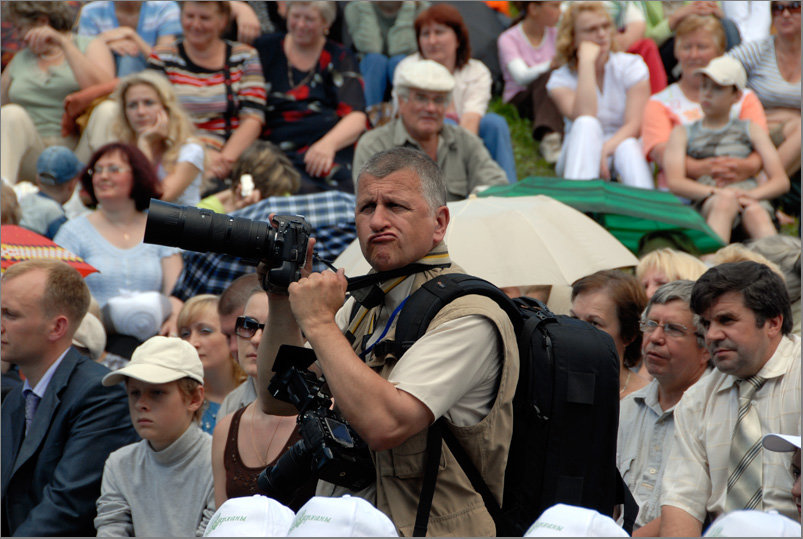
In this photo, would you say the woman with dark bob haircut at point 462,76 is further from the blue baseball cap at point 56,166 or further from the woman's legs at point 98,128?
the blue baseball cap at point 56,166

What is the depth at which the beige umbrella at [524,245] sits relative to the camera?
577 cm

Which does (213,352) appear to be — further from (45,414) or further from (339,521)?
(339,521)

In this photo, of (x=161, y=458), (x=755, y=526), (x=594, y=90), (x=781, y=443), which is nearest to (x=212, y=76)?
(x=594, y=90)

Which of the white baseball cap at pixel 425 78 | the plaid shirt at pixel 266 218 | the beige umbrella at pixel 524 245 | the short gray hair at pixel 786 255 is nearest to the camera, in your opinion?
the beige umbrella at pixel 524 245

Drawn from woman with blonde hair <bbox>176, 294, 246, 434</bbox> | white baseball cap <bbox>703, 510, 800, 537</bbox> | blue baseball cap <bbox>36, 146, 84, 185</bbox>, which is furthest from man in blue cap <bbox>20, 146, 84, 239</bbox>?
white baseball cap <bbox>703, 510, 800, 537</bbox>

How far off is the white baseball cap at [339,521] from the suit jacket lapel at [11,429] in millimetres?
3152

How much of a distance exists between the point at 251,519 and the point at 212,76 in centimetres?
722

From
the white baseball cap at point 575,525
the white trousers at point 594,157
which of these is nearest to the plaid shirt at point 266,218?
the white trousers at point 594,157

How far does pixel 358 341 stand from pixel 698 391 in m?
1.44

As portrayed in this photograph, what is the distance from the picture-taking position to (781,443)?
349cm

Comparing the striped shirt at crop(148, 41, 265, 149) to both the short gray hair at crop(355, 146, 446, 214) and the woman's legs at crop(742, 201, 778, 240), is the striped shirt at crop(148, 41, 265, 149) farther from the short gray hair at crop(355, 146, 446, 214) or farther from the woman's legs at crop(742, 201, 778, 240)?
the short gray hair at crop(355, 146, 446, 214)

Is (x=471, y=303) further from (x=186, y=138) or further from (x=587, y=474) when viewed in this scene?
(x=186, y=138)

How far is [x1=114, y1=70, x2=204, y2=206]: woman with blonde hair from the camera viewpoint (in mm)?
8250

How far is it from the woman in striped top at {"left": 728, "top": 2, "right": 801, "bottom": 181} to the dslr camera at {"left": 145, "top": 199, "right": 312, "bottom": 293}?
6716 millimetres
